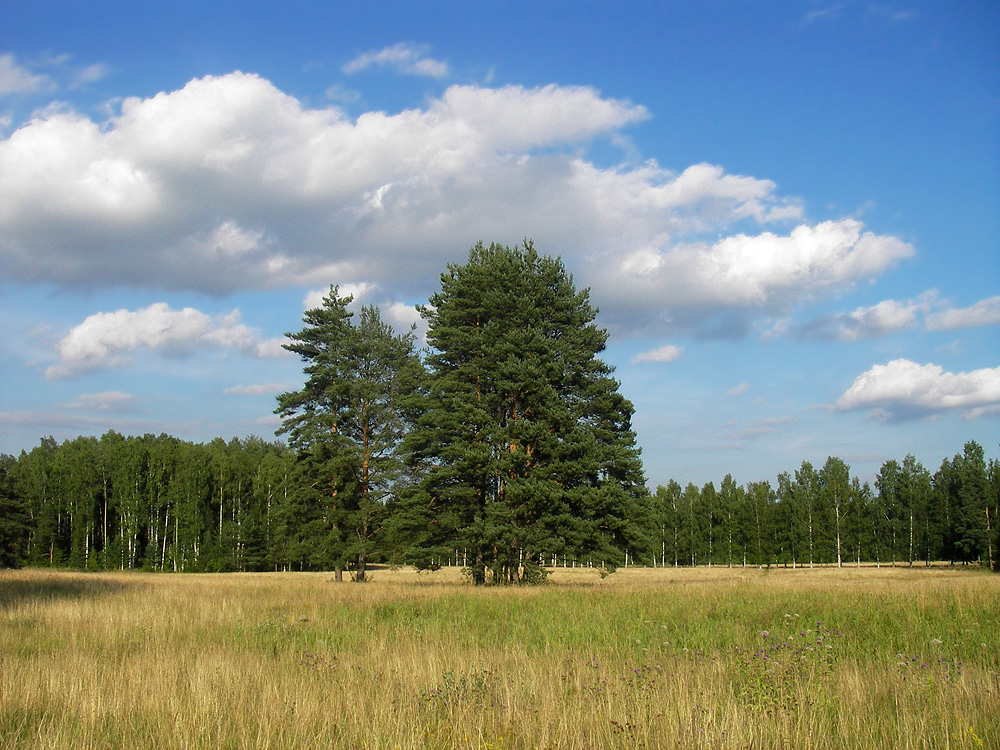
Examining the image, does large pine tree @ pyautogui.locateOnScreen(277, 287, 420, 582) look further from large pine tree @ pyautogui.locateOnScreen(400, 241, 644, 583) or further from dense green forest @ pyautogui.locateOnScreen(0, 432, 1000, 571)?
dense green forest @ pyautogui.locateOnScreen(0, 432, 1000, 571)

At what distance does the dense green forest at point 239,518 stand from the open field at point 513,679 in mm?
45660

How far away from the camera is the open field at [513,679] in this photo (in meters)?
4.84

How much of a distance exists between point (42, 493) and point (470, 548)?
2439 inches

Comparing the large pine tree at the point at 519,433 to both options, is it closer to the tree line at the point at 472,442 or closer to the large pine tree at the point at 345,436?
the tree line at the point at 472,442

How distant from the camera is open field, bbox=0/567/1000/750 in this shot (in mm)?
4836

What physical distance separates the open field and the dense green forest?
45660mm

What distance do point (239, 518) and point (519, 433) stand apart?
2249 inches

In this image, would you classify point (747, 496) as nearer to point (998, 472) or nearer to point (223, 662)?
point (998, 472)

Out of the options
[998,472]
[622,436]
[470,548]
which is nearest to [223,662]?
[470,548]

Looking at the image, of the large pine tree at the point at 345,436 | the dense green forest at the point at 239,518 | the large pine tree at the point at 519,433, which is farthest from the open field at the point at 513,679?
the dense green forest at the point at 239,518

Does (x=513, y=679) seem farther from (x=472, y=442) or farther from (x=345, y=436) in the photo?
(x=345, y=436)

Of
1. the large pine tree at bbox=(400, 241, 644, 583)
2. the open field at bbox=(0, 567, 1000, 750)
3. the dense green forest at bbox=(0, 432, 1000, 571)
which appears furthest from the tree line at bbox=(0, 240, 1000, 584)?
the open field at bbox=(0, 567, 1000, 750)

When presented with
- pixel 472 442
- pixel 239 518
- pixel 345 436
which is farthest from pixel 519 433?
pixel 239 518

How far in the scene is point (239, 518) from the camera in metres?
73.1
